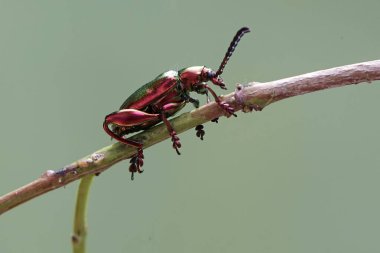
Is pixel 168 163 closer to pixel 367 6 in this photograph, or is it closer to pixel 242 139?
pixel 242 139

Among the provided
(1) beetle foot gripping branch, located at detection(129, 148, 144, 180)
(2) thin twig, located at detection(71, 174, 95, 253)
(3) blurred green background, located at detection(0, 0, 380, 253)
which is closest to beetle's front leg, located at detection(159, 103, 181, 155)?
(1) beetle foot gripping branch, located at detection(129, 148, 144, 180)

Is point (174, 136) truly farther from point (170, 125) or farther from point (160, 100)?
point (160, 100)

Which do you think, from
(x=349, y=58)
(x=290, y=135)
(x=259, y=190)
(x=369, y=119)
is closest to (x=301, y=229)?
(x=259, y=190)

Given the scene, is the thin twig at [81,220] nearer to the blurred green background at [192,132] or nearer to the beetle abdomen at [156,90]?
the beetle abdomen at [156,90]

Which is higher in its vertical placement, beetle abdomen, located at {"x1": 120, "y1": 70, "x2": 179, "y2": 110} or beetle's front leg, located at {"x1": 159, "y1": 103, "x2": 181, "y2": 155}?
beetle abdomen, located at {"x1": 120, "y1": 70, "x2": 179, "y2": 110}

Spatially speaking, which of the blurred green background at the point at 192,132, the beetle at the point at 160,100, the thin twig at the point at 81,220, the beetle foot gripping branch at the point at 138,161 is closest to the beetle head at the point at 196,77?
the beetle at the point at 160,100

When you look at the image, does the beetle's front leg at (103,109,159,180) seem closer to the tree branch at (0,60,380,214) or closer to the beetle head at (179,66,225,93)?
the tree branch at (0,60,380,214)
